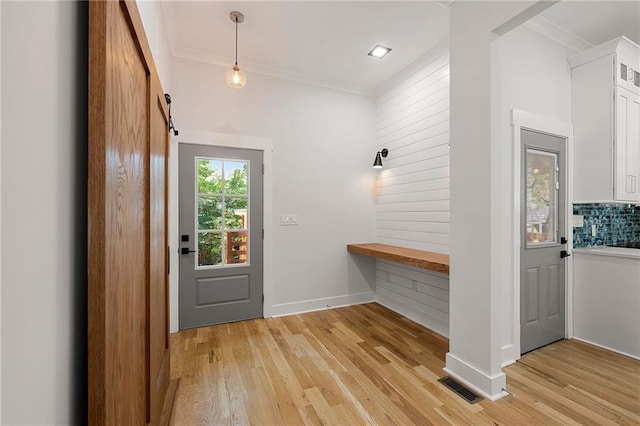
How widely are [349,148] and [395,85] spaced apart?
1003 mm

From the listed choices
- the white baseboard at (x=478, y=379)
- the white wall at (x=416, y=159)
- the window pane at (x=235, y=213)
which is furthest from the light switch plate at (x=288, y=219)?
the white baseboard at (x=478, y=379)

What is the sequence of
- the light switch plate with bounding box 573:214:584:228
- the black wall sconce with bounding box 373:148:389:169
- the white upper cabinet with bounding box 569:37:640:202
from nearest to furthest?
the white upper cabinet with bounding box 569:37:640:202 < the light switch plate with bounding box 573:214:584:228 < the black wall sconce with bounding box 373:148:389:169

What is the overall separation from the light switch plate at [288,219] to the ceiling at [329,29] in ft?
5.85

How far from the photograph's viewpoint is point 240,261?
3.46 meters

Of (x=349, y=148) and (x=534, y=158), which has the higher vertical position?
(x=349, y=148)

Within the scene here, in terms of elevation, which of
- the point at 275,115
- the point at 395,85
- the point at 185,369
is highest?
the point at 395,85

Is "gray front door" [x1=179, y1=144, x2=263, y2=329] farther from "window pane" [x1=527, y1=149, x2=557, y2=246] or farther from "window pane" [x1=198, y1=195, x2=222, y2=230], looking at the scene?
"window pane" [x1=527, y1=149, x2=557, y2=246]

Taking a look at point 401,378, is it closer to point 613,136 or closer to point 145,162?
point 145,162

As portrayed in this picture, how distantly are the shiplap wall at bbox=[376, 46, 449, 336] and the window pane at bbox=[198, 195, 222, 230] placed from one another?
2.19 meters

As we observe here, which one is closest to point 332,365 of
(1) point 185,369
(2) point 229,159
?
(1) point 185,369

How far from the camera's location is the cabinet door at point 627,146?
2.78 m

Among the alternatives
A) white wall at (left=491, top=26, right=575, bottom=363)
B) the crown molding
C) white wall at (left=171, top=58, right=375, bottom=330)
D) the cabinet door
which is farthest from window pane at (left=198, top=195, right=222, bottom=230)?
the cabinet door

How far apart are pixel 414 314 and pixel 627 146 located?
9.00 ft

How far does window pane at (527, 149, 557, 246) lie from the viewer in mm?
2678
